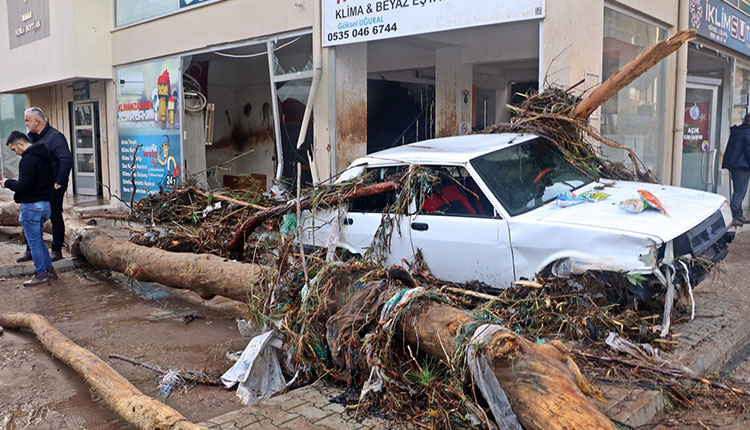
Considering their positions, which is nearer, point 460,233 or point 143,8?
point 460,233

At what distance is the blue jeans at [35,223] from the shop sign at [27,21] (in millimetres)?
10396

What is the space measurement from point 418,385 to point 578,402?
1017mm

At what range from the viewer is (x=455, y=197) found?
5602 millimetres

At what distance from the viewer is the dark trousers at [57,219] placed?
26.5 ft

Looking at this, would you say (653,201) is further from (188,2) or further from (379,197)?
(188,2)

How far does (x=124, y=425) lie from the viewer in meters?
3.87

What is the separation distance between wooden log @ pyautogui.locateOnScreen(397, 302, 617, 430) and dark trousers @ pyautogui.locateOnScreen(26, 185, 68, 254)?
625cm

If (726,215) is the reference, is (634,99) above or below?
above

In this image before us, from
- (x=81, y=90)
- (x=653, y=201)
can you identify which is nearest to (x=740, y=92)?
(x=653, y=201)

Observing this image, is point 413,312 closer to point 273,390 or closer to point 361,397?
point 361,397

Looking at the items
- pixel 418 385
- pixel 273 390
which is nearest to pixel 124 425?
pixel 273 390

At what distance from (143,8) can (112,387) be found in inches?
473

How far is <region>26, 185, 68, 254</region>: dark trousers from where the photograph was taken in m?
8.08

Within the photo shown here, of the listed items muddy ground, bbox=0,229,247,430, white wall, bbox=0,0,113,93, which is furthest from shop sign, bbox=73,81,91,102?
muddy ground, bbox=0,229,247,430
